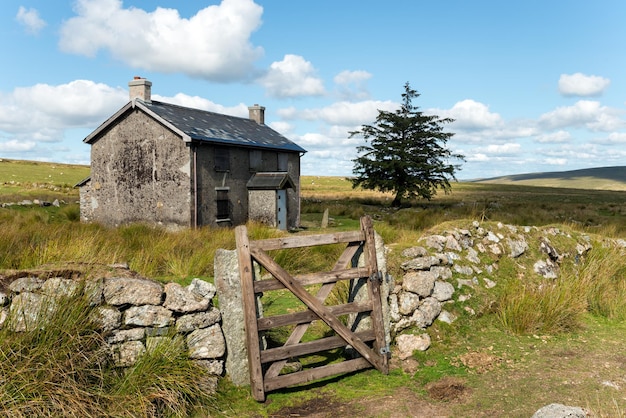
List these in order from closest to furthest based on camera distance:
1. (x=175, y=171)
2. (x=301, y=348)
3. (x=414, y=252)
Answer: (x=301, y=348), (x=414, y=252), (x=175, y=171)

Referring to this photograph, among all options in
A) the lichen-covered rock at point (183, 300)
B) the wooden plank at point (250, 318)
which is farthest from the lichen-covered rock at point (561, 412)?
the lichen-covered rock at point (183, 300)

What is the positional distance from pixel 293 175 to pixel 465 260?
62.0 ft

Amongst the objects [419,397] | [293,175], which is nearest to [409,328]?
[419,397]

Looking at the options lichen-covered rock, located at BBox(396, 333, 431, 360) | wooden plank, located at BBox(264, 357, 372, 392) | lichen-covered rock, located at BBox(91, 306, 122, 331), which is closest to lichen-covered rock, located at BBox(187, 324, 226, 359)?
wooden plank, located at BBox(264, 357, 372, 392)

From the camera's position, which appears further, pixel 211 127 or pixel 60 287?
pixel 211 127

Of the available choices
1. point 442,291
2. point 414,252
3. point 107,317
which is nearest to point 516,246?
point 442,291

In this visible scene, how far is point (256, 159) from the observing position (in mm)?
24797

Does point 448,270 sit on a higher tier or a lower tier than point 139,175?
lower

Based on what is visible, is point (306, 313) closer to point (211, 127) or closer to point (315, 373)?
point (315, 373)

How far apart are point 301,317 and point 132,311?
2.19 m

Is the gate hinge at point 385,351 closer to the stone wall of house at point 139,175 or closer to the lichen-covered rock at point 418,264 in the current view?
the lichen-covered rock at point 418,264

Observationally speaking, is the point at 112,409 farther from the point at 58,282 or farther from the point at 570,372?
the point at 570,372

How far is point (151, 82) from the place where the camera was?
2262 centimetres

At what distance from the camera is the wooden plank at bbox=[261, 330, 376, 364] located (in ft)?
22.3
